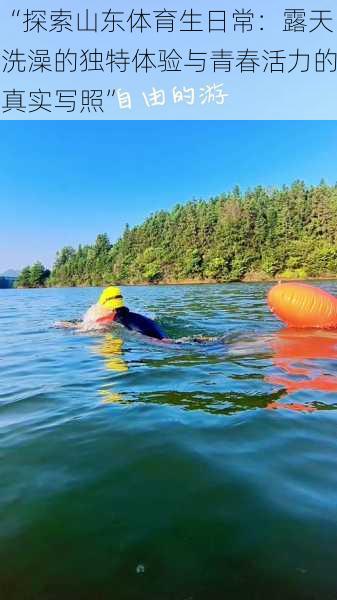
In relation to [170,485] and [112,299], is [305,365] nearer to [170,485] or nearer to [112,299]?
[170,485]

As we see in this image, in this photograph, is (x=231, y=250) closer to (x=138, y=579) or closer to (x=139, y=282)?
(x=139, y=282)

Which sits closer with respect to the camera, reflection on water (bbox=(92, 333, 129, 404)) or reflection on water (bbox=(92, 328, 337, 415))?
reflection on water (bbox=(92, 328, 337, 415))

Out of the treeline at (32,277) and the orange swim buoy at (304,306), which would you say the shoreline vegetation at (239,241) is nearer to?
the treeline at (32,277)

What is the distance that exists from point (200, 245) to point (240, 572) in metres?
70.7

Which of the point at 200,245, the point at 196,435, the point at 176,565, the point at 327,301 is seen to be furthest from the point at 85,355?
the point at 200,245

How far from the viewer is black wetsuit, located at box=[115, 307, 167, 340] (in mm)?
8719

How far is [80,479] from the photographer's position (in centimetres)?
279

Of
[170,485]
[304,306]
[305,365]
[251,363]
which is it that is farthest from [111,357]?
[170,485]

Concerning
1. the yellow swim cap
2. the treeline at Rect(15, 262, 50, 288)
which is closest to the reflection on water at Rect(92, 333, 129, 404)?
the yellow swim cap

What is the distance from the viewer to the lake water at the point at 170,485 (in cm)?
194

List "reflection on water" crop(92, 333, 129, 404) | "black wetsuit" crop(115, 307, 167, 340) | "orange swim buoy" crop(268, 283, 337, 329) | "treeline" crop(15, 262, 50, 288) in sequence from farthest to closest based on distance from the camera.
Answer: "treeline" crop(15, 262, 50, 288) < "black wetsuit" crop(115, 307, 167, 340) < "orange swim buoy" crop(268, 283, 337, 329) < "reflection on water" crop(92, 333, 129, 404)

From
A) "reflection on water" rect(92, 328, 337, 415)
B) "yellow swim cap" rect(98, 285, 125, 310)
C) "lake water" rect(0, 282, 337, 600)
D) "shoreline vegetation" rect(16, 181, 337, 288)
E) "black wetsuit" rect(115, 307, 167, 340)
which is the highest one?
"shoreline vegetation" rect(16, 181, 337, 288)

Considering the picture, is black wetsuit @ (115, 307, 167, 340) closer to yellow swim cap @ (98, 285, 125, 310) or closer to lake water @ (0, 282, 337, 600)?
yellow swim cap @ (98, 285, 125, 310)

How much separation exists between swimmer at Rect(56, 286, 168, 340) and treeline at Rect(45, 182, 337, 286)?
170ft
